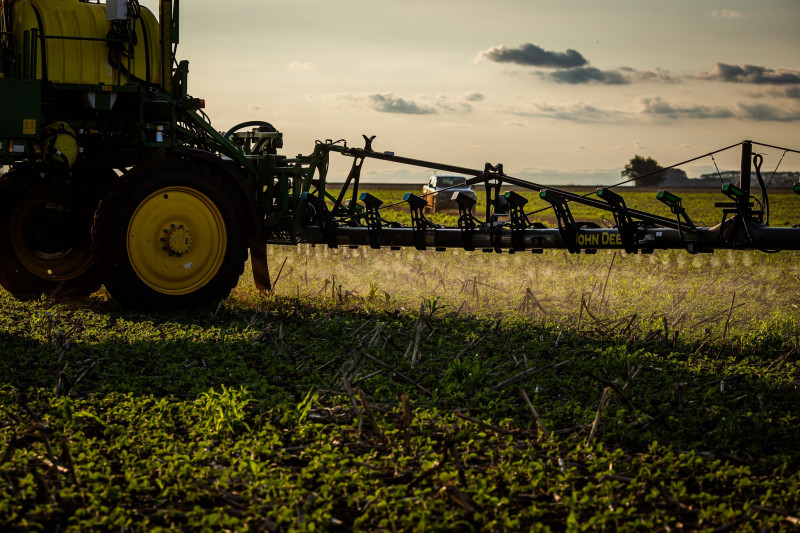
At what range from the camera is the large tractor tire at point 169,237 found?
8961 millimetres

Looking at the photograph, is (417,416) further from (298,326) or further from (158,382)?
(298,326)

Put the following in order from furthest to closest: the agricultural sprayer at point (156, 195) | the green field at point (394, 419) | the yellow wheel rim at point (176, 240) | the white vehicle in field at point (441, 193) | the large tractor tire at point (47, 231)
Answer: the white vehicle in field at point (441, 193) < the large tractor tire at point (47, 231) < the yellow wheel rim at point (176, 240) < the agricultural sprayer at point (156, 195) < the green field at point (394, 419)

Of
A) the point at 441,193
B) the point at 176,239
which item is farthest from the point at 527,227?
the point at 441,193

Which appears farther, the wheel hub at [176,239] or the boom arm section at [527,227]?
the wheel hub at [176,239]

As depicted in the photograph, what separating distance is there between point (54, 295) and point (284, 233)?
9.14 ft

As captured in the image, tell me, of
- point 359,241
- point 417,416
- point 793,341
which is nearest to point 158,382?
point 417,416

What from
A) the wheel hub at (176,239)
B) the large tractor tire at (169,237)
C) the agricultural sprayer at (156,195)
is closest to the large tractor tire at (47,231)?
the agricultural sprayer at (156,195)

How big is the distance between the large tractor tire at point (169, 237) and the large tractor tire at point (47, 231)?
1182mm

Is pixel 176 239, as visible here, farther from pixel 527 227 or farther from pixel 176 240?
pixel 527 227

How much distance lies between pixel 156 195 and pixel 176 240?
0.52 m

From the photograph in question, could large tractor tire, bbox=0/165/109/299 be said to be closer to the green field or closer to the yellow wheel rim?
the green field

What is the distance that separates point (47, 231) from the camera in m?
9.87

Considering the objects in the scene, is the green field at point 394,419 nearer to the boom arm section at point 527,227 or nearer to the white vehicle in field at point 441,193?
the boom arm section at point 527,227

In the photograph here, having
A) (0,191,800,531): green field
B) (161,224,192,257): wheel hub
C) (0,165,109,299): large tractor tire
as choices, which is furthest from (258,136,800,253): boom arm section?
(0,165,109,299): large tractor tire
